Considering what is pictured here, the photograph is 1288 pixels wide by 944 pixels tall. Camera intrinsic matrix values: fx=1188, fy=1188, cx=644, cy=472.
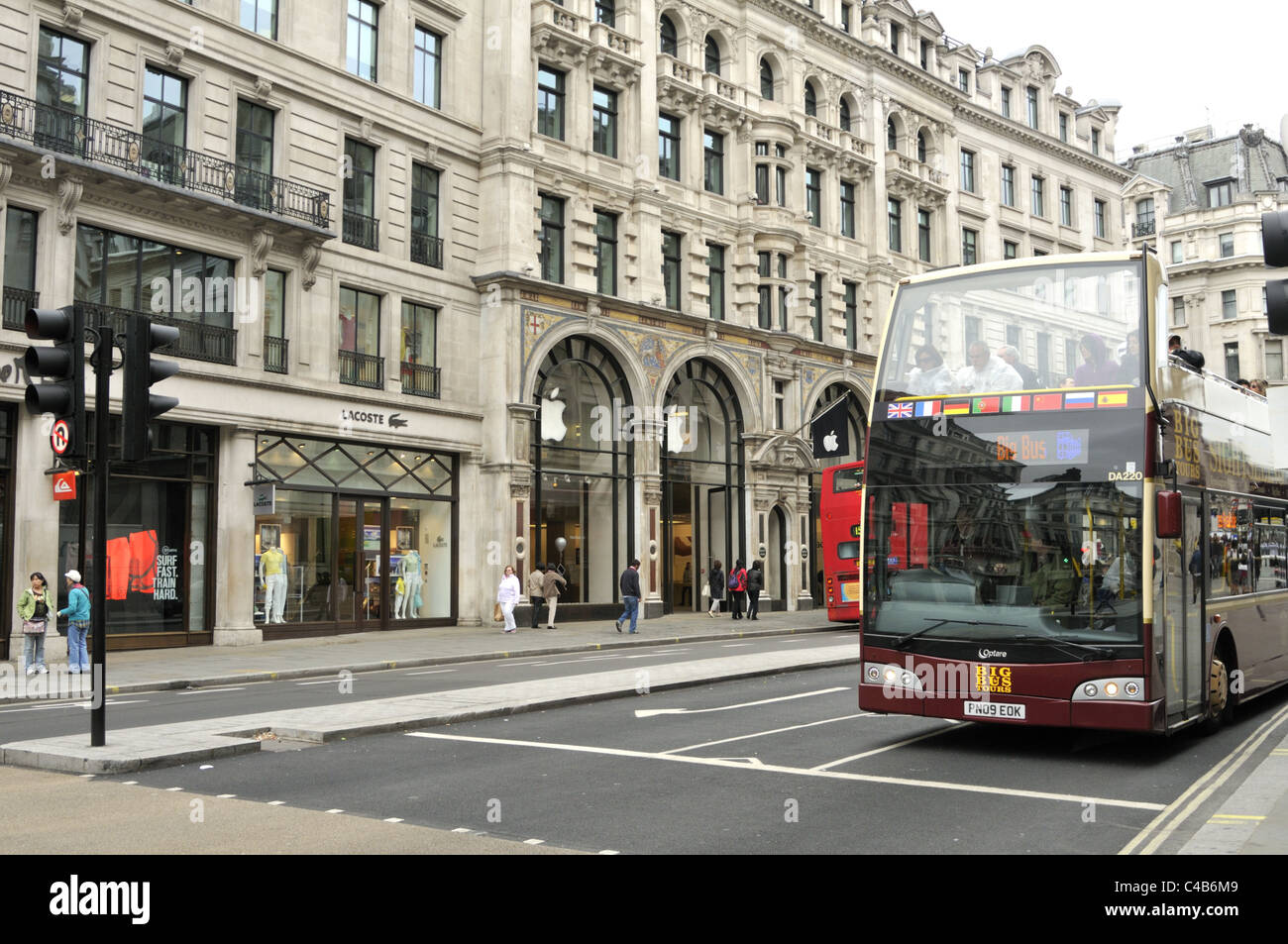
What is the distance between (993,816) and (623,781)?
2.85 metres

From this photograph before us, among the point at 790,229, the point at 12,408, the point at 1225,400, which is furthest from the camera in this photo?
the point at 790,229

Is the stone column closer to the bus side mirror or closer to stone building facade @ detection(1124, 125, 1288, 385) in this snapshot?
the bus side mirror

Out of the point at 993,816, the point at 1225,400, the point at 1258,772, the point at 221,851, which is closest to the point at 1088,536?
the point at 1258,772

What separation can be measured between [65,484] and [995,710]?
55.5 ft

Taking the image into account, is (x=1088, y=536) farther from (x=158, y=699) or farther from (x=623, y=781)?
(x=158, y=699)

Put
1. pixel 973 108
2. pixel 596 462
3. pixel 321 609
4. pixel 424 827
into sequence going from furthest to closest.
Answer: pixel 973 108 < pixel 596 462 < pixel 321 609 < pixel 424 827

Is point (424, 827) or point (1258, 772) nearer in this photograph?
point (424, 827)

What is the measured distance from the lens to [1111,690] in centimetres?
959

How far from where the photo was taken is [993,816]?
26.3ft

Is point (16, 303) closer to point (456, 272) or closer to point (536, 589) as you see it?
point (456, 272)

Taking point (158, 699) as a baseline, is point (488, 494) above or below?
above

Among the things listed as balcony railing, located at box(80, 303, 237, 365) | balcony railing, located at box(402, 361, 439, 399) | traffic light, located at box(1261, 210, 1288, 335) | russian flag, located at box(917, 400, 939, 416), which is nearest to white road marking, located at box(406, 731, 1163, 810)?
russian flag, located at box(917, 400, 939, 416)

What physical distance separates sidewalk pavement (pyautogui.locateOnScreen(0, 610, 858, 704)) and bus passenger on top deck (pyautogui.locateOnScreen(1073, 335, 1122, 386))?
45.2ft

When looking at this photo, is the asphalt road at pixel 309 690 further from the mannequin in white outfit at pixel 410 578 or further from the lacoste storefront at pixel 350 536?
the mannequin in white outfit at pixel 410 578
